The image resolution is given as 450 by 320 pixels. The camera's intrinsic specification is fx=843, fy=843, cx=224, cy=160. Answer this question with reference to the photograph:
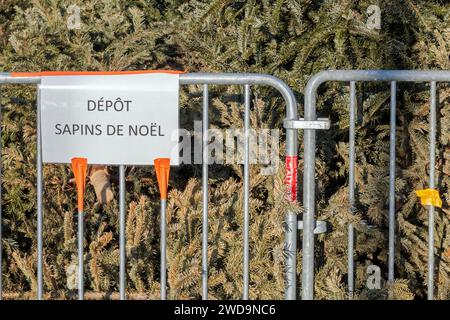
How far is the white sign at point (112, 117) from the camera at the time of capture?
3.90 metres

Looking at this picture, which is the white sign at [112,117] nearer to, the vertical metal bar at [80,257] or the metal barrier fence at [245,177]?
the metal barrier fence at [245,177]

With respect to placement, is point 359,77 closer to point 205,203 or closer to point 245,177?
point 245,177

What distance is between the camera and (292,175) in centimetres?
395

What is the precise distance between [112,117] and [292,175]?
34.7 inches

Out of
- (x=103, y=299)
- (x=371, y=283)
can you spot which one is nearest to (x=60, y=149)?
(x=103, y=299)

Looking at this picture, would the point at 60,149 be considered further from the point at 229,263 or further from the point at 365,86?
the point at 365,86

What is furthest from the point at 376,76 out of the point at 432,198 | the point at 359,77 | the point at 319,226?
the point at 319,226

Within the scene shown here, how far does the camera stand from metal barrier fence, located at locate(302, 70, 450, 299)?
3896mm

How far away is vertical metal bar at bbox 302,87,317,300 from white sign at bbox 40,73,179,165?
607 millimetres

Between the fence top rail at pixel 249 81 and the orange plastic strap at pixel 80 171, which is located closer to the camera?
the fence top rail at pixel 249 81

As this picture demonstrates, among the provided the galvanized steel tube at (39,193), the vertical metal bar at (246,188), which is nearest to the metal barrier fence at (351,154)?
the vertical metal bar at (246,188)

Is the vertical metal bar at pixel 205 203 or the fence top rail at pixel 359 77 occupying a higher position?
the fence top rail at pixel 359 77

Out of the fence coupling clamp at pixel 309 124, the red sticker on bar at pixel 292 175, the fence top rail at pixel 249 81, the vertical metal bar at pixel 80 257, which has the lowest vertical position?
the vertical metal bar at pixel 80 257

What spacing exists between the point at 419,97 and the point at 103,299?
2.03m
